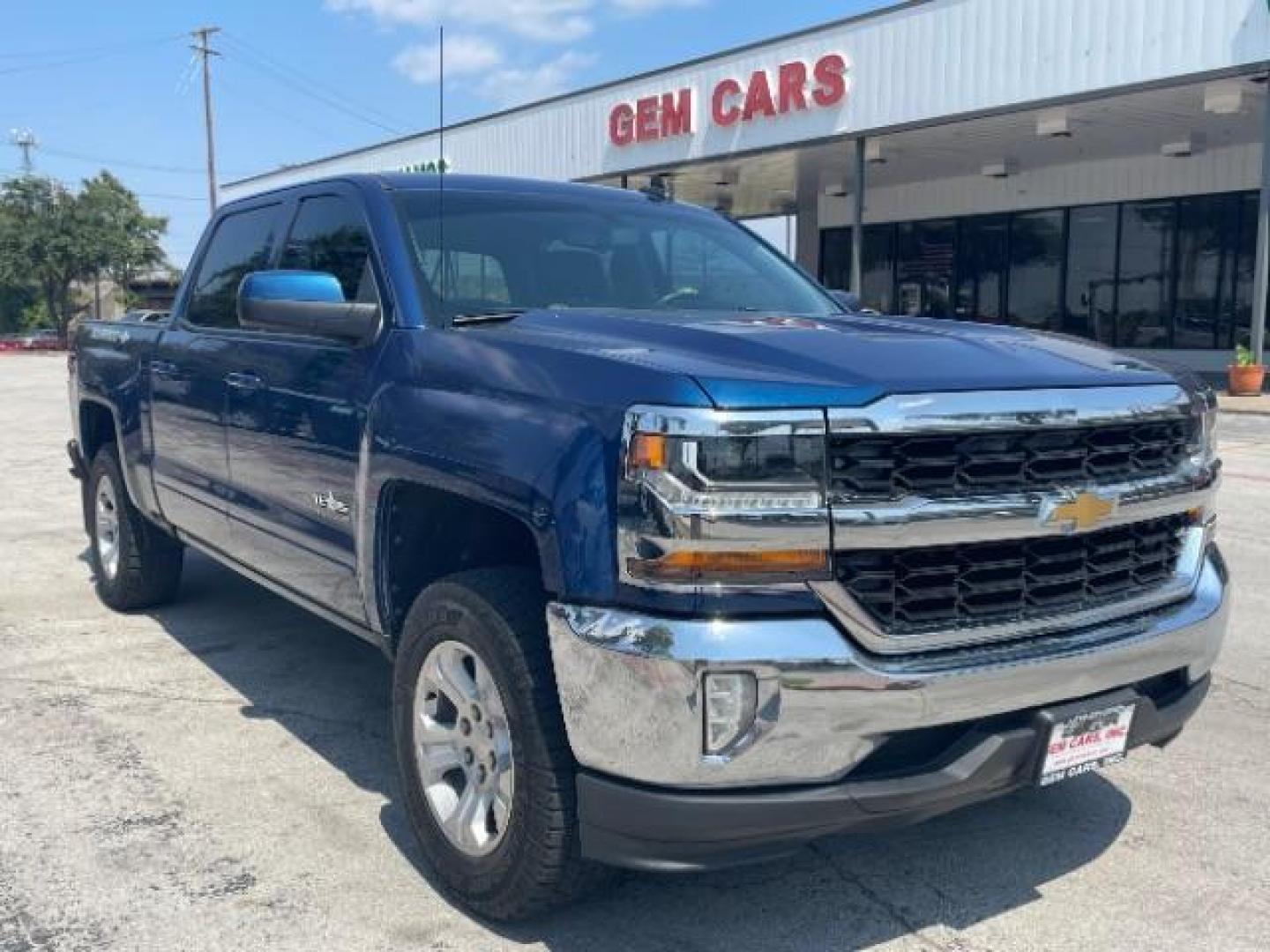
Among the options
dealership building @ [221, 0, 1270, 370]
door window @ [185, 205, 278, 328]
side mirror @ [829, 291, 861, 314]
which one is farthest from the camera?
dealership building @ [221, 0, 1270, 370]

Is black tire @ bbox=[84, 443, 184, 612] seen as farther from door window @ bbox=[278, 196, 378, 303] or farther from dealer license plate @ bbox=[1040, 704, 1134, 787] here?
dealer license plate @ bbox=[1040, 704, 1134, 787]

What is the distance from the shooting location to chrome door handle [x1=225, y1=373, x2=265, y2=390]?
4.14m

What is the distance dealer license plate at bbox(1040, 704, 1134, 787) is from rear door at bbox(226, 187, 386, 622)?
1.95 metres

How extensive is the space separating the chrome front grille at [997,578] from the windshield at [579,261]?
1.49 m

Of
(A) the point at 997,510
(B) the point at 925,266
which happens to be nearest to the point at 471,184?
(A) the point at 997,510

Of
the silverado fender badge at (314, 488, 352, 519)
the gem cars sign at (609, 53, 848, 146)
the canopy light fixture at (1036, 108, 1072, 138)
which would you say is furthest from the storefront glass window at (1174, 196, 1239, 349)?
the silverado fender badge at (314, 488, 352, 519)

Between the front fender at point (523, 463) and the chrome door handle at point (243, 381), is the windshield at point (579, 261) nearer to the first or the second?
the front fender at point (523, 463)

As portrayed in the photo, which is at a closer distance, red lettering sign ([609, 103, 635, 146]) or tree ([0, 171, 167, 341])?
red lettering sign ([609, 103, 635, 146])

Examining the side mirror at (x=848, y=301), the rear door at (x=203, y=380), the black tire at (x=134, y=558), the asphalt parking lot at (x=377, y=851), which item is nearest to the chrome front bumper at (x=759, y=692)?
the asphalt parking lot at (x=377, y=851)

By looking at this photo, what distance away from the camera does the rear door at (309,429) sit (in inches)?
141

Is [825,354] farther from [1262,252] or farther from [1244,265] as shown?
[1244,265]

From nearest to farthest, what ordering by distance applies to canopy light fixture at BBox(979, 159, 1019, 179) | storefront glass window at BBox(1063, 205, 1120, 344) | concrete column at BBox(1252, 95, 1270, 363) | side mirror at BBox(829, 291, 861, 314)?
side mirror at BBox(829, 291, 861, 314)
concrete column at BBox(1252, 95, 1270, 363)
storefront glass window at BBox(1063, 205, 1120, 344)
canopy light fixture at BBox(979, 159, 1019, 179)

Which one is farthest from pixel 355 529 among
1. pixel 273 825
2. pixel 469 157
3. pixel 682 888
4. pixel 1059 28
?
pixel 469 157

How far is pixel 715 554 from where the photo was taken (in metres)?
2.40
